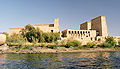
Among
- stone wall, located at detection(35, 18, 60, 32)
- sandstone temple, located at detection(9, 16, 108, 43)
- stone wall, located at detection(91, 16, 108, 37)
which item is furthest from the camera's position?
stone wall, located at detection(91, 16, 108, 37)

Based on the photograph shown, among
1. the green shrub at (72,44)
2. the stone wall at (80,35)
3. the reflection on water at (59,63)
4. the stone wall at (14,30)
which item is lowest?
the reflection on water at (59,63)

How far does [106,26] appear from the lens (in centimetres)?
5644

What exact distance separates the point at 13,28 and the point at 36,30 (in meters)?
11.6

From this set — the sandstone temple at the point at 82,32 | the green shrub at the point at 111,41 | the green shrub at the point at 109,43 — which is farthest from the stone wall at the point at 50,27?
the green shrub at the point at 111,41

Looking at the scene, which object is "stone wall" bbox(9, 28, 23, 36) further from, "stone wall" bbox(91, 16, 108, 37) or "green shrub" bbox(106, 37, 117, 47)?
"green shrub" bbox(106, 37, 117, 47)

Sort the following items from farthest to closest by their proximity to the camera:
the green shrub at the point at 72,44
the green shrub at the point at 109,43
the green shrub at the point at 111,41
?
the green shrub at the point at 111,41 < the green shrub at the point at 109,43 < the green shrub at the point at 72,44

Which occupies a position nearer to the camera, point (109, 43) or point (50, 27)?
point (109, 43)

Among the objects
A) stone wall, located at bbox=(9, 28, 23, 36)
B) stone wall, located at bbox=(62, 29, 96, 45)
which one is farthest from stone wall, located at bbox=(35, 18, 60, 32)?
stone wall, located at bbox=(9, 28, 23, 36)

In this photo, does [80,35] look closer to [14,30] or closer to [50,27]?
[50,27]

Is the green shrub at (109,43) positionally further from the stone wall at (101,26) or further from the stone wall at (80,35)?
the stone wall at (80,35)

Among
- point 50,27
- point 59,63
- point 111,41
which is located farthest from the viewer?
point 50,27

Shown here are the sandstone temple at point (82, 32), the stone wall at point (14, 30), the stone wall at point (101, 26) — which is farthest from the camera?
the stone wall at point (101, 26)

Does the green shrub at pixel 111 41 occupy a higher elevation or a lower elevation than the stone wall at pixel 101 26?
lower

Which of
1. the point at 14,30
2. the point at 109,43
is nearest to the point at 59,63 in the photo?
the point at 109,43
